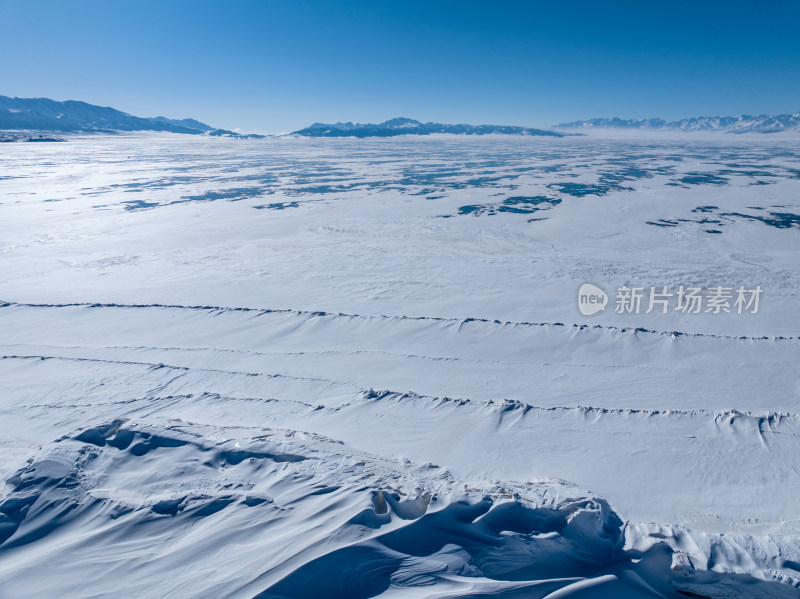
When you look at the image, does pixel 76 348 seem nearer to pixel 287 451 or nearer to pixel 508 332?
pixel 287 451

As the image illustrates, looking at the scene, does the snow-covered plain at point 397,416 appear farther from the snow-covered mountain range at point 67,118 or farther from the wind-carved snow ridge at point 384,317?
the snow-covered mountain range at point 67,118

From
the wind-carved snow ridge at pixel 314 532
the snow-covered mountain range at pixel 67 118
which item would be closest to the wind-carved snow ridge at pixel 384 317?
the wind-carved snow ridge at pixel 314 532

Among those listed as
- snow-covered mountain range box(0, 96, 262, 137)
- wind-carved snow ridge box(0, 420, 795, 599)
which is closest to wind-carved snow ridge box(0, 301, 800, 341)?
wind-carved snow ridge box(0, 420, 795, 599)

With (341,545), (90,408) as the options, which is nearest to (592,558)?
(341,545)

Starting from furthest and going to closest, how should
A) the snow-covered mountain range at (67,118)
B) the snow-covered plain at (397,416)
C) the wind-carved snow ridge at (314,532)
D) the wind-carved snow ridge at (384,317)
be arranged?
the snow-covered mountain range at (67,118), the wind-carved snow ridge at (384,317), the snow-covered plain at (397,416), the wind-carved snow ridge at (314,532)

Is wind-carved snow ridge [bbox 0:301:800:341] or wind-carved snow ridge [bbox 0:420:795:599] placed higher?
wind-carved snow ridge [bbox 0:301:800:341]

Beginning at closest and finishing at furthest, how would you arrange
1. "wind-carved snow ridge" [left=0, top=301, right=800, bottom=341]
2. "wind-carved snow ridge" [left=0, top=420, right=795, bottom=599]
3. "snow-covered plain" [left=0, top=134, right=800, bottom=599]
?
"wind-carved snow ridge" [left=0, top=420, right=795, bottom=599] → "snow-covered plain" [left=0, top=134, right=800, bottom=599] → "wind-carved snow ridge" [left=0, top=301, right=800, bottom=341]

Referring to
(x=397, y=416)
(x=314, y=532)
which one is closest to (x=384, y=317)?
(x=397, y=416)

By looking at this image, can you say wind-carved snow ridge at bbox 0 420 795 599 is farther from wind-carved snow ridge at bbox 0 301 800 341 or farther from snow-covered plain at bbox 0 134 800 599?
wind-carved snow ridge at bbox 0 301 800 341
